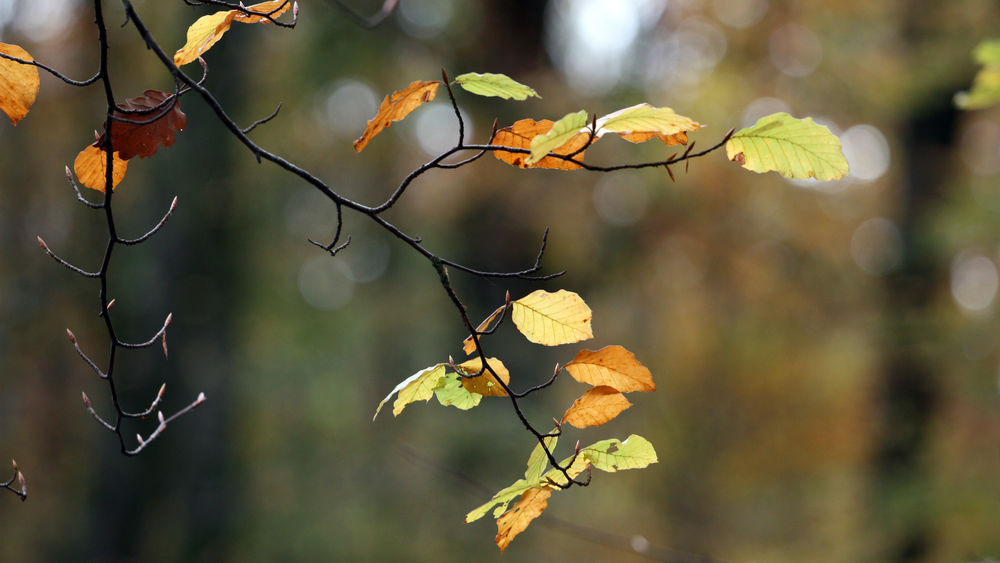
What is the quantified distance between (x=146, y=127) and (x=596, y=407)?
1.82 ft

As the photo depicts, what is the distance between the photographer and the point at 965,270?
445 centimetres

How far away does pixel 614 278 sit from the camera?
4.54 meters

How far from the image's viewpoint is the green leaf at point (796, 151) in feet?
2.18

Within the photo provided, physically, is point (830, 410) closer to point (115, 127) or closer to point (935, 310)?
point (935, 310)

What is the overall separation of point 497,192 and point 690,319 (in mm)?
1776

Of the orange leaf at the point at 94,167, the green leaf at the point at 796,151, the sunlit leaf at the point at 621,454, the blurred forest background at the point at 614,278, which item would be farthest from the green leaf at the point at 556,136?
the blurred forest background at the point at 614,278

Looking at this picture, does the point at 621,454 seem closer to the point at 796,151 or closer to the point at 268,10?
the point at 796,151

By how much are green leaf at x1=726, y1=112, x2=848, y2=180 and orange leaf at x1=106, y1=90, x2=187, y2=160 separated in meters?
0.57

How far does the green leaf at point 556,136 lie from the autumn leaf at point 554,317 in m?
0.20

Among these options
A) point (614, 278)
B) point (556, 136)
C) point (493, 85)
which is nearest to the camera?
point (556, 136)

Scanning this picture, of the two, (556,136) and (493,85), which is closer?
(556,136)

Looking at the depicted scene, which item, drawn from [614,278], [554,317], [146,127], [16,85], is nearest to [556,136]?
[554,317]

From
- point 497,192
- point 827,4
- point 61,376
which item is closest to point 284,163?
point 497,192

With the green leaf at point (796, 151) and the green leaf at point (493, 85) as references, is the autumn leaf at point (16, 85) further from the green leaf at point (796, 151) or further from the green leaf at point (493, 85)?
the green leaf at point (796, 151)
